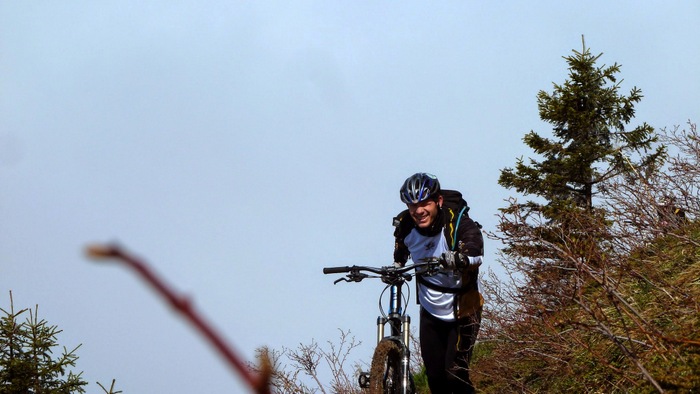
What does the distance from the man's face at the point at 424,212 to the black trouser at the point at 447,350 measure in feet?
2.74

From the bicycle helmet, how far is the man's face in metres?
0.08

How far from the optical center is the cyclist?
783cm

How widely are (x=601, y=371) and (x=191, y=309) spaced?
7.34 meters

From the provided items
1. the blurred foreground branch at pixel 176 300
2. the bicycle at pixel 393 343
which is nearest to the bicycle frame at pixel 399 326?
the bicycle at pixel 393 343

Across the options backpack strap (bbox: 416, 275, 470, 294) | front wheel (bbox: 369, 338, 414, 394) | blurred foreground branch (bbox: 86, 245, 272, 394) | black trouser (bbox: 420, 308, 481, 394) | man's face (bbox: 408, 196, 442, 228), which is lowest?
blurred foreground branch (bbox: 86, 245, 272, 394)

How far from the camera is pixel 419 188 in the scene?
7805 millimetres

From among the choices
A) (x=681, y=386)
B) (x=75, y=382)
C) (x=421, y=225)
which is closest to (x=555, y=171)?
(x=421, y=225)

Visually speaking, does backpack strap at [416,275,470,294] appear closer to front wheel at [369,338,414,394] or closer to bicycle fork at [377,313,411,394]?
bicycle fork at [377,313,411,394]

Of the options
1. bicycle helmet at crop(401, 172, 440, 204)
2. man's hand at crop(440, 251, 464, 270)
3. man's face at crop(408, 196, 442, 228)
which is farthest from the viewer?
man's face at crop(408, 196, 442, 228)

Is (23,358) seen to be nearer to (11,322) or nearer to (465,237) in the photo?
(11,322)

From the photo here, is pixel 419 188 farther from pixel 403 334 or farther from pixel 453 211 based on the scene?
pixel 403 334

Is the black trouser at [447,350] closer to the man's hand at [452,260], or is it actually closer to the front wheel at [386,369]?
the front wheel at [386,369]

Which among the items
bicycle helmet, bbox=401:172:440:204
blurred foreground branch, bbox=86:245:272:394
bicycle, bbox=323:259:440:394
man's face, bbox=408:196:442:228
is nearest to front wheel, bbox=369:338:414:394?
bicycle, bbox=323:259:440:394

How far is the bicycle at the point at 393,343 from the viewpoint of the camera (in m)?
7.55
